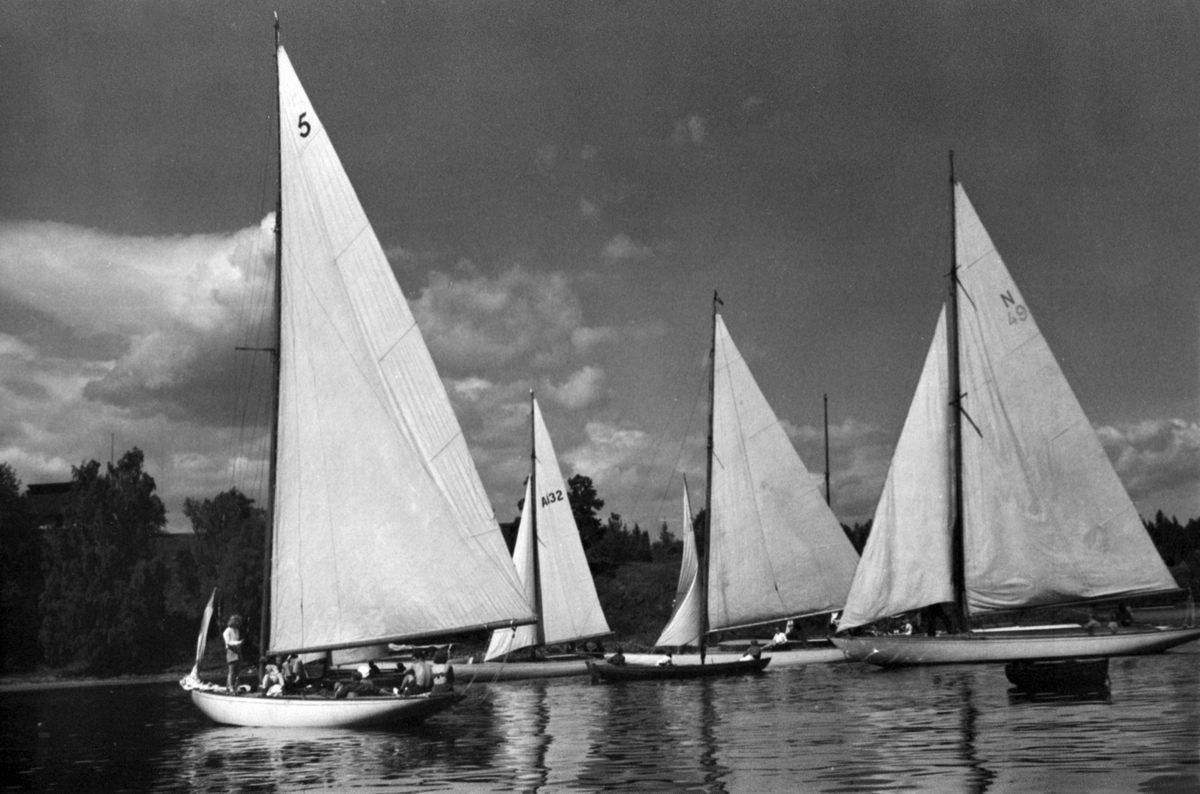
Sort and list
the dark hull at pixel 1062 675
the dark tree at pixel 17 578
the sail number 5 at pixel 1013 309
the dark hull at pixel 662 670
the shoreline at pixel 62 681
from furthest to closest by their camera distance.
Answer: the dark tree at pixel 17 578, the shoreline at pixel 62 681, the dark hull at pixel 662 670, the sail number 5 at pixel 1013 309, the dark hull at pixel 1062 675

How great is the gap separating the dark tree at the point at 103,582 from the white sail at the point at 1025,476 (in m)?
71.3

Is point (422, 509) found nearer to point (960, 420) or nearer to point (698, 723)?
point (698, 723)

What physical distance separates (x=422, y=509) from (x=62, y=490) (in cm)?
14256

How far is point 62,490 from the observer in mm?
169375

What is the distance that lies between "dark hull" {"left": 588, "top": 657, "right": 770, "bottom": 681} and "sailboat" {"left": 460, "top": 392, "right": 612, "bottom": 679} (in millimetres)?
12154

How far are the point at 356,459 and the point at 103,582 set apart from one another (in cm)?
7900

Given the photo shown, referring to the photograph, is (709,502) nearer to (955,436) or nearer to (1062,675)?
(955,436)

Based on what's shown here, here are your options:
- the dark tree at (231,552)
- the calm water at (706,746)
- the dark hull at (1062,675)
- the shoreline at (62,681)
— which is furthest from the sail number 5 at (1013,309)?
the shoreline at (62,681)

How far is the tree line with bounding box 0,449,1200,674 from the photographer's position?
10988cm

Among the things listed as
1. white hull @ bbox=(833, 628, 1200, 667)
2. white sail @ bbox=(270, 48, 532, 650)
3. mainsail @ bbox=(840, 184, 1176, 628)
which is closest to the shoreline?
white hull @ bbox=(833, 628, 1200, 667)

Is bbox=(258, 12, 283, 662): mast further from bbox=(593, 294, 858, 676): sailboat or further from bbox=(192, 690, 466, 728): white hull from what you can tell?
bbox=(593, 294, 858, 676): sailboat

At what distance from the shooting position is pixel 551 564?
82500mm

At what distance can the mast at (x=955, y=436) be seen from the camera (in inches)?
2675

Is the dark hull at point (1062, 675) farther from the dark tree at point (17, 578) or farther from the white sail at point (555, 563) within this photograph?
the dark tree at point (17, 578)
